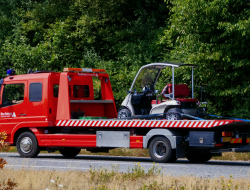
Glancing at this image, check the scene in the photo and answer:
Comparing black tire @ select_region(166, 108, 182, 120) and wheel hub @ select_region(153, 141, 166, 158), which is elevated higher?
black tire @ select_region(166, 108, 182, 120)

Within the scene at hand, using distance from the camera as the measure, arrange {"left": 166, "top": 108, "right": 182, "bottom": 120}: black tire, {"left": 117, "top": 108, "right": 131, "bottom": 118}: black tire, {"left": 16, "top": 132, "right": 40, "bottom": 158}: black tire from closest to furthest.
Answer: {"left": 166, "top": 108, "right": 182, "bottom": 120}: black tire
{"left": 117, "top": 108, "right": 131, "bottom": 118}: black tire
{"left": 16, "top": 132, "right": 40, "bottom": 158}: black tire

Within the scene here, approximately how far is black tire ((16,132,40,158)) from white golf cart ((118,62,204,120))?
2.87m

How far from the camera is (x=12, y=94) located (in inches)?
602

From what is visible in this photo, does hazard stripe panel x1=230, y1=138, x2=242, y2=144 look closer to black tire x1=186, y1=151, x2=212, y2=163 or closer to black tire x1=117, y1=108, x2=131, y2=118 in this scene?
black tire x1=186, y1=151, x2=212, y2=163

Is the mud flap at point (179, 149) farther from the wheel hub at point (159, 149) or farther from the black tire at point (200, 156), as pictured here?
the black tire at point (200, 156)

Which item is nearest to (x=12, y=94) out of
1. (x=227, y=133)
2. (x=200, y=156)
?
(x=200, y=156)

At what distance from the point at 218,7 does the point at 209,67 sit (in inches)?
112

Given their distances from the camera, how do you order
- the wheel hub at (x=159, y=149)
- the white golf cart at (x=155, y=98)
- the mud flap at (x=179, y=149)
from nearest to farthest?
the mud flap at (x=179, y=149)
the wheel hub at (x=159, y=149)
the white golf cart at (x=155, y=98)

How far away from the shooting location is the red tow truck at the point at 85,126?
12.4 meters

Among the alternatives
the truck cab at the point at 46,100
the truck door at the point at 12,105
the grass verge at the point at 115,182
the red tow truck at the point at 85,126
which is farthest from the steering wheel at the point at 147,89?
the grass verge at the point at 115,182

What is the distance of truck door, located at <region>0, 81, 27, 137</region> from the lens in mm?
15016

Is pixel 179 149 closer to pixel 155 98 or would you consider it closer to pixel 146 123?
pixel 146 123

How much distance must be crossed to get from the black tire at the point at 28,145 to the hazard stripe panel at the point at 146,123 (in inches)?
40.2

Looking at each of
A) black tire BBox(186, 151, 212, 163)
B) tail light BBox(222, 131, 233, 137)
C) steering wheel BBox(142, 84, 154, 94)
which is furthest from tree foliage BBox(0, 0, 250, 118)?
tail light BBox(222, 131, 233, 137)
